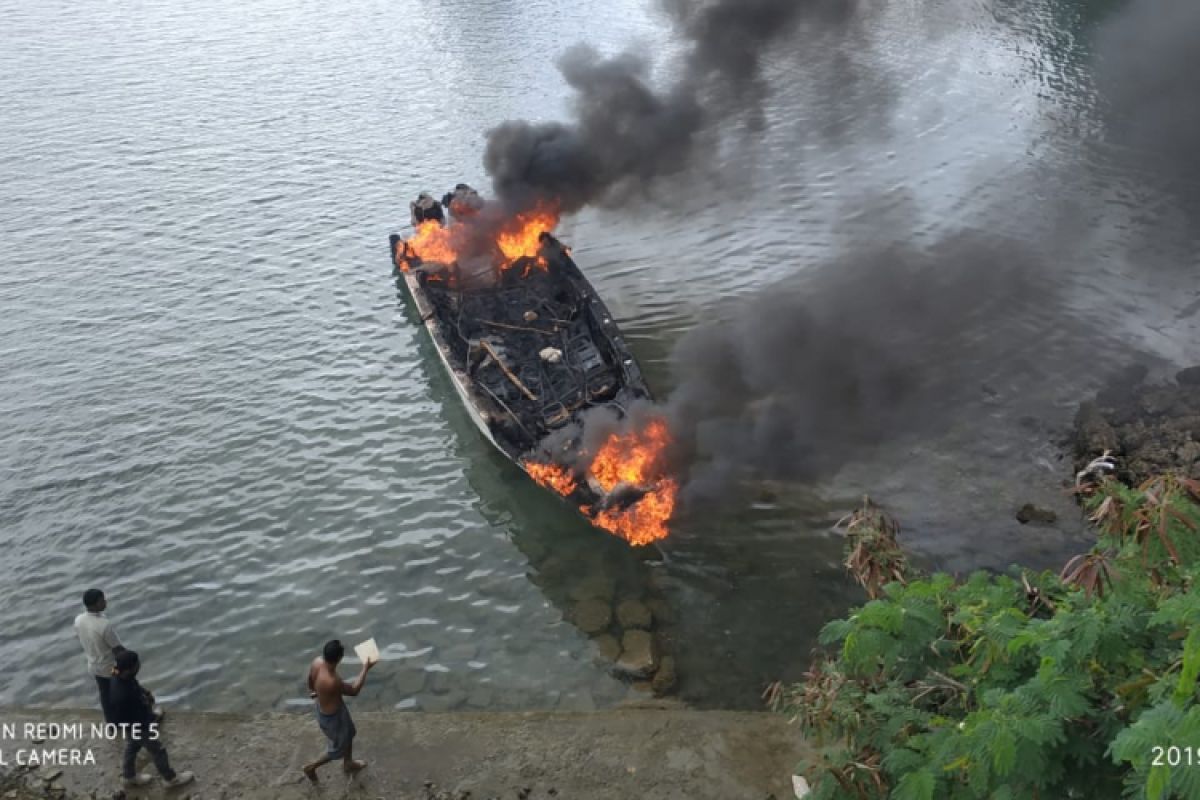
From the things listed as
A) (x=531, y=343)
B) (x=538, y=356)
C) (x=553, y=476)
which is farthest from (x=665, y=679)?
(x=531, y=343)

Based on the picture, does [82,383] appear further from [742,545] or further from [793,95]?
[793,95]

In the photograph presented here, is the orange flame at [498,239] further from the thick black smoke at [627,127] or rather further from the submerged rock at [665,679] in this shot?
the submerged rock at [665,679]

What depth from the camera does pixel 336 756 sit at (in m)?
9.92

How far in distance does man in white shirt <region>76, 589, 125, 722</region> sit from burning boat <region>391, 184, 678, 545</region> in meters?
6.73

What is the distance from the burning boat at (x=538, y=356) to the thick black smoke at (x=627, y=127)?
107 centimetres

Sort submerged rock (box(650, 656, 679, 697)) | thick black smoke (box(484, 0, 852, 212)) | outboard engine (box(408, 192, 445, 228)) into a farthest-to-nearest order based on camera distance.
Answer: outboard engine (box(408, 192, 445, 228)) < thick black smoke (box(484, 0, 852, 212)) < submerged rock (box(650, 656, 679, 697))

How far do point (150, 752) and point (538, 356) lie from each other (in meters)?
9.85

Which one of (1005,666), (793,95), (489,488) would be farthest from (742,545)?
(793,95)

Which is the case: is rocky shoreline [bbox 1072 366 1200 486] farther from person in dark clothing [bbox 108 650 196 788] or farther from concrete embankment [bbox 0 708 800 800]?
person in dark clothing [bbox 108 650 196 788]

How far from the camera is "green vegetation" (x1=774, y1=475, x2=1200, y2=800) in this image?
5141mm

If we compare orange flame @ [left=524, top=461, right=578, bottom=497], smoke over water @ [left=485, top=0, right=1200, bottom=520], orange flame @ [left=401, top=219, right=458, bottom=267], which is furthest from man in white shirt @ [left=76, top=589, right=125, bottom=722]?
orange flame @ [left=401, top=219, right=458, bottom=267]

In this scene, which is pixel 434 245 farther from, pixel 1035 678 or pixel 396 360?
pixel 1035 678

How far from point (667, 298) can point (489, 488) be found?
7.81 m

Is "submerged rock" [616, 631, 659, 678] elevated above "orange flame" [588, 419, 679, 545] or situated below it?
below
